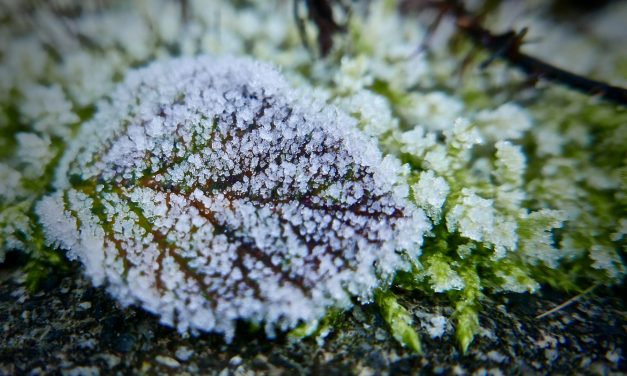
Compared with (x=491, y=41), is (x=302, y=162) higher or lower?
lower

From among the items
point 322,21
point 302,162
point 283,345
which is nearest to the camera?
point 283,345

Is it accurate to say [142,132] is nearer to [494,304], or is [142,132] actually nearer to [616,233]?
[494,304]

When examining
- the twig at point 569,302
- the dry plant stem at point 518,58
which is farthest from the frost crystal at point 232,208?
the dry plant stem at point 518,58

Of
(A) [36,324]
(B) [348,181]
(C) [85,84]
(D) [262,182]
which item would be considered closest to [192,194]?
(D) [262,182]

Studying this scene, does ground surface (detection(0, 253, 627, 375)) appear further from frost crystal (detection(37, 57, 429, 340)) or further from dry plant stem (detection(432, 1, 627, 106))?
dry plant stem (detection(432, 1, 627, 106))

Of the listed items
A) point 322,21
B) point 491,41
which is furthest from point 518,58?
point 322,21

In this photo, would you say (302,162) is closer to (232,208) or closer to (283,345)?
(232,208)

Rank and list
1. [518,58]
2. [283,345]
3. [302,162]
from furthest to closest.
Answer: [518,58]
[302,162]
[283,345]
